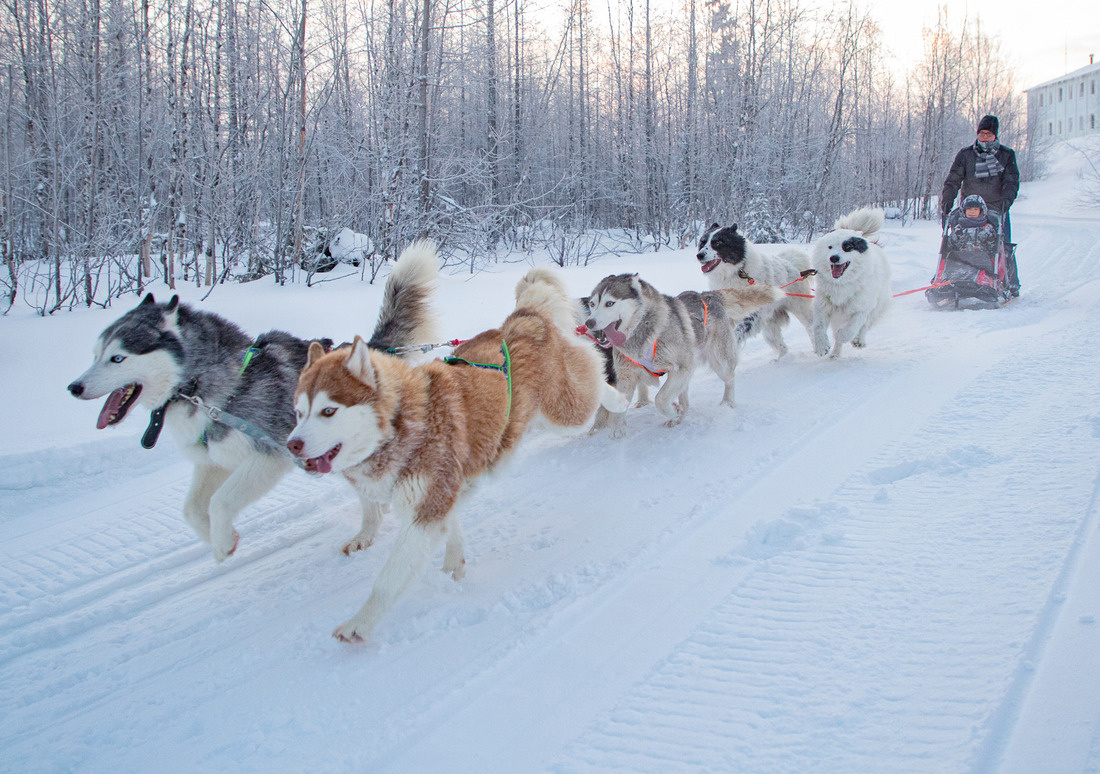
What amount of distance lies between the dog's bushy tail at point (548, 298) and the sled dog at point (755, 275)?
310cm

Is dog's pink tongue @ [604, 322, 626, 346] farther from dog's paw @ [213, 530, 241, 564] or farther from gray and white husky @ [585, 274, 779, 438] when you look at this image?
dog's paw @ [213, 530, 241, 564]

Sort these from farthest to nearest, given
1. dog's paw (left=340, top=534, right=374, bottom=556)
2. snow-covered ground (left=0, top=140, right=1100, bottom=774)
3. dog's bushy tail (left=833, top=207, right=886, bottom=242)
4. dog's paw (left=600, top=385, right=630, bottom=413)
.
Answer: dog's bushy tail (left=833, top=207, right=886, bottom=242) → dog's paw (left=600, top=385, right=630, bottom=413) → dog's paw (left=340, top=534, right=374, bottom=556) → snow-covered ground (left=0, top=140, right=1100, bottom=774)

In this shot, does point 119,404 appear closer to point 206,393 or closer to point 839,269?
point 206,393

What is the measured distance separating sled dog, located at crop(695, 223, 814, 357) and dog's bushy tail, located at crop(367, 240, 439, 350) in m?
3.57

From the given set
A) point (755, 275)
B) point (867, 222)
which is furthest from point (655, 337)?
point (867, 222)

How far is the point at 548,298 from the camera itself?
3.60 m

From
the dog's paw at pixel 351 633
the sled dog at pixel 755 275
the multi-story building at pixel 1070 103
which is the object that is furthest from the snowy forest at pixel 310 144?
the multi-story building at pixel 1070 103

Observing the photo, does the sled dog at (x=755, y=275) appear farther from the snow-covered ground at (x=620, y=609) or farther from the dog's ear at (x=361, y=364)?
the dog's ear at (x=361, y=364)

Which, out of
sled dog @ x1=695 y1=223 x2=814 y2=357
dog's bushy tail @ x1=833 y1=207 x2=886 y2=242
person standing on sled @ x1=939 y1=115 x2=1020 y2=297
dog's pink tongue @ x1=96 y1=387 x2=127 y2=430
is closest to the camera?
dog's pink tongue @ x1=96 y1=387 x2=127 y2=430

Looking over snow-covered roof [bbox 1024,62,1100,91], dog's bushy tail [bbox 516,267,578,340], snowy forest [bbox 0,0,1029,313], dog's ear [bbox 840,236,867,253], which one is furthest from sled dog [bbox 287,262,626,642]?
snow-covered roof [bbox 1024,62,1100,91]

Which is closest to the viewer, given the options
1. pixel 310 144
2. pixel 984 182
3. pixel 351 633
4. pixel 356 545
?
pixel 351 633

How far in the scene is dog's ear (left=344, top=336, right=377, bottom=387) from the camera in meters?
2.33

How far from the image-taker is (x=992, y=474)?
3299 millimetres

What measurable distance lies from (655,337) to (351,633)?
3039mm
